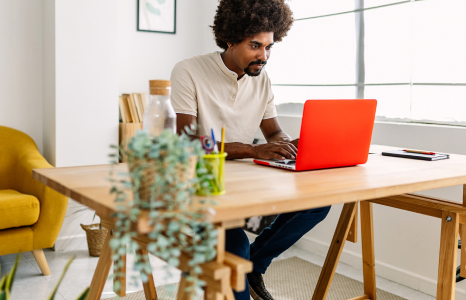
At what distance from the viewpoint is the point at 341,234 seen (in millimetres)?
1794

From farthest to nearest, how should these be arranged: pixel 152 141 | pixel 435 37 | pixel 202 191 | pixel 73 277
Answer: pixel 73 277, pixel 435 37, pixel 202 191, pixel 152 141

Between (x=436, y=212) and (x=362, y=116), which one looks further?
(x=436, y=212)

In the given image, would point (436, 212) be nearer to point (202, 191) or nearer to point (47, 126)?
point (202, 191)

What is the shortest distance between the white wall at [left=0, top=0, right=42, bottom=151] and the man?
1608 millimetres

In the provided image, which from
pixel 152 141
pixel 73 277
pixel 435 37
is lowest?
pixel 73 277

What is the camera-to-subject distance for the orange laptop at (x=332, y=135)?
4.22ft

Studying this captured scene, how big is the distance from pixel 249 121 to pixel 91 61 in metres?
1.44

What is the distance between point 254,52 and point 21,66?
1.91m

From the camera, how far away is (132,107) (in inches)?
130

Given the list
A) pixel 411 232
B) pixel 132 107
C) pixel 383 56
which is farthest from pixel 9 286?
pixel 132 107

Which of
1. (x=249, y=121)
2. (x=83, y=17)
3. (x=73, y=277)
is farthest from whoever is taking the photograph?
(x=83, y=17)

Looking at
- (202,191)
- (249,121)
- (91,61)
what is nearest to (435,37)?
(249,121)

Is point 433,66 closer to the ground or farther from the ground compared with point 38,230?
farther from the ground

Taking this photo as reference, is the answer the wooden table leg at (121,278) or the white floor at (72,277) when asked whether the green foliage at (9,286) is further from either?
the white floor at (72,277)
